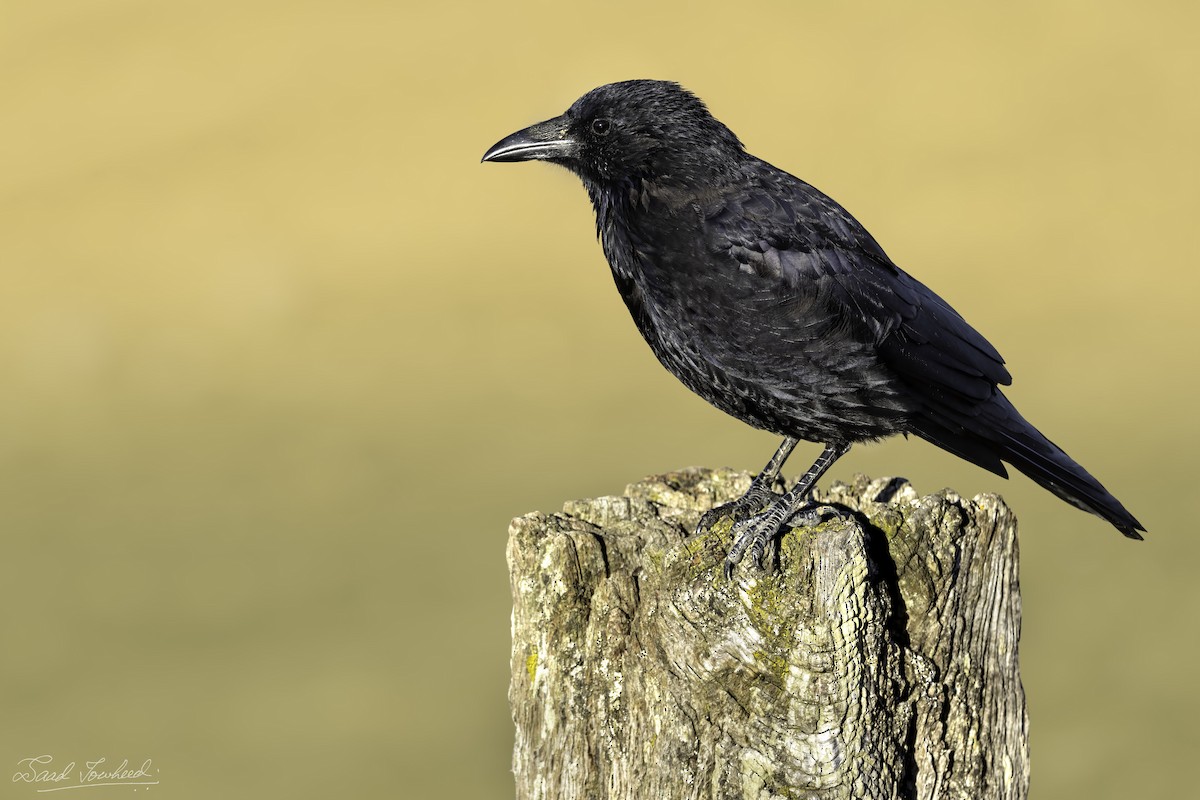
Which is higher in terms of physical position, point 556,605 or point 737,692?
point 556,605

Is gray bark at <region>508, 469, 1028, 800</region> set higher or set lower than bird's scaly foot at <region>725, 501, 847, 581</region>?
lower

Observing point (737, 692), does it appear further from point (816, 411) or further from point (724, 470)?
point (724, 470)

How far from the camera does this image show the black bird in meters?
4.53

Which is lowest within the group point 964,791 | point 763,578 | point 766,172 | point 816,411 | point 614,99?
point 964,791

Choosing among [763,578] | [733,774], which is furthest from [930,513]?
[733,774]

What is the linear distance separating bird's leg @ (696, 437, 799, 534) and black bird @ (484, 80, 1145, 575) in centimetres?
1

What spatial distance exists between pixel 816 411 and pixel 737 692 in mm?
1528

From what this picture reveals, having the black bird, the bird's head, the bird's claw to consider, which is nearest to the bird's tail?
the black bird

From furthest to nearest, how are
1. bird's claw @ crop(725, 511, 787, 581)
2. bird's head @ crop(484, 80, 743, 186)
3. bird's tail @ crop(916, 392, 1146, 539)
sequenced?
1. bird's head @ crop(484, 80, 743, 186)
2. bird's tail @ crop(916, 392, 1146, 539)
3. bird's claw @ crop(725, 511, 787, 581)

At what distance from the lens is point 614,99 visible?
495cm

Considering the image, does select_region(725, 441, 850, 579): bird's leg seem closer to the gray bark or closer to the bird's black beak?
the gray bark

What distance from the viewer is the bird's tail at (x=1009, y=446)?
4633mm

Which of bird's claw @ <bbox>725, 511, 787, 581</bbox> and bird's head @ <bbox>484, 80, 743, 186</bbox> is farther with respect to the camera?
bird's head @ <bbox>484, 80, 743, 186</bbox>

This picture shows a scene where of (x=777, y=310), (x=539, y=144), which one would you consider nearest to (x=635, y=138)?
(x=539, y=144)
